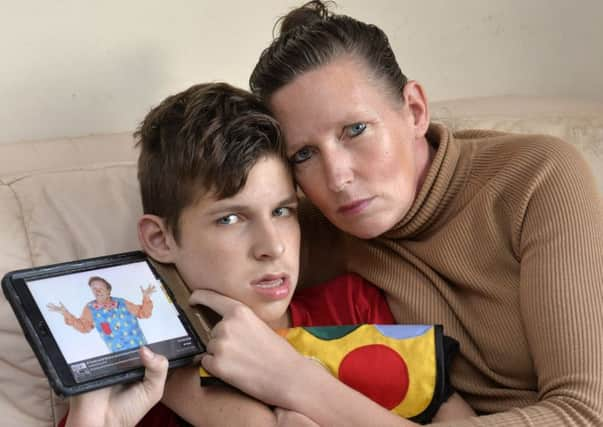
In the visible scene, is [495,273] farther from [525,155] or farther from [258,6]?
[258,6]

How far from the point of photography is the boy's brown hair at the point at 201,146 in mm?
1293

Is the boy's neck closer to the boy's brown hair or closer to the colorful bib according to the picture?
the colorful bib

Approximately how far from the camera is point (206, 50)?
1.88 meters

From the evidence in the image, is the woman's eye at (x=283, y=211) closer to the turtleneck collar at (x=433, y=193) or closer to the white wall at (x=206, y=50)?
the turtleneck collar at (x=433, y=193)

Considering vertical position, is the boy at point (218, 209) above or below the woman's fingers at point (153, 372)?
above

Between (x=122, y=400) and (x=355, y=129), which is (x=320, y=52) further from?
(x=122, y=400)

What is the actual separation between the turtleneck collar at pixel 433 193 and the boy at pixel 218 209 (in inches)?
7.7

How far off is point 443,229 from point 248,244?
13.0 inches

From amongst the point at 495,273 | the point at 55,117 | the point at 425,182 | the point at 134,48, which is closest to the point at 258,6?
the point at 134,48

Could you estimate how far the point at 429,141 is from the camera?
1.54 m

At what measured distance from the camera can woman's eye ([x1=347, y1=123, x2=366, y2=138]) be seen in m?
1.35

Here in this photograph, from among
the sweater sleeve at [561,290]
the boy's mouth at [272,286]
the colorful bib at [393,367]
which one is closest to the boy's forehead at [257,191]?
the boy's mouth at [272,286]

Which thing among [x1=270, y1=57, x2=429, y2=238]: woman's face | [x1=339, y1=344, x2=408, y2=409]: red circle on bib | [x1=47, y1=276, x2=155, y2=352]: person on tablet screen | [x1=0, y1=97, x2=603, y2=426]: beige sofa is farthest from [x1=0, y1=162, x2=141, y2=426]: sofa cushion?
[x1=339, y1=344, x2=408, y2=409]: red circle on bib

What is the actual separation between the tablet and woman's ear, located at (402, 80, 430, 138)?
19.2 inches
